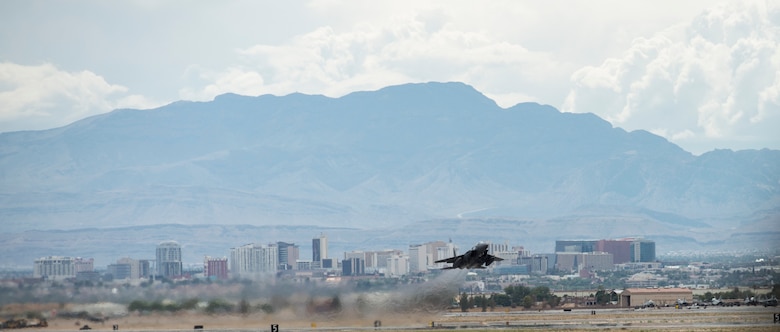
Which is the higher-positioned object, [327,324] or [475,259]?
[475,259]

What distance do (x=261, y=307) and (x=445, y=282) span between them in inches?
639

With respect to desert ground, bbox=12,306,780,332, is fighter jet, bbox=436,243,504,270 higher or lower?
higher

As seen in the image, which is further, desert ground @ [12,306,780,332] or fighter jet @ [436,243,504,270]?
desert ground @ [12,306,780,332]

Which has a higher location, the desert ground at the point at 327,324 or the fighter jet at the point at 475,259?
the fighter jet at the point at 475,259

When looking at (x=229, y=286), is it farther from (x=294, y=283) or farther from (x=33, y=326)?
(x=33, y=326)

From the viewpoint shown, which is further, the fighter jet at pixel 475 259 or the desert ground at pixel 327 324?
the desert ground at pixel 327 324

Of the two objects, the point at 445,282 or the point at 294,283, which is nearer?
the point at 445,282

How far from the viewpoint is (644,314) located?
15588cm

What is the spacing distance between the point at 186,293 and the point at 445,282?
25.4 m

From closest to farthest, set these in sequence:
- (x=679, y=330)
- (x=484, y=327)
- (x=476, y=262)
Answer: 1. (x=476, y=262)
2. (x=679, y=330)
3. (x=484, y=327)

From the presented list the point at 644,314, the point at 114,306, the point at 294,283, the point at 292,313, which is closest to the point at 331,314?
the point at 292,313

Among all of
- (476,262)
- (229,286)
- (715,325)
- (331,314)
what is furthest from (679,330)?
(229,286)

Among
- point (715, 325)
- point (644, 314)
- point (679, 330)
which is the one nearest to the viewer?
point (679, 330)

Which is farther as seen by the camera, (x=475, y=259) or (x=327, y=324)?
(x=327, y=324)
